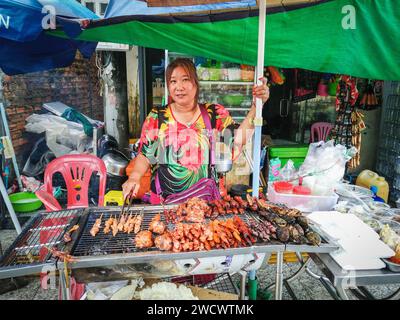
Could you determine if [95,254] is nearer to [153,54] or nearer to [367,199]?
[367,199]

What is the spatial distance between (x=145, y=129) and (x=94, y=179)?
3.13 meters

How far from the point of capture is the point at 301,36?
9.55 ft

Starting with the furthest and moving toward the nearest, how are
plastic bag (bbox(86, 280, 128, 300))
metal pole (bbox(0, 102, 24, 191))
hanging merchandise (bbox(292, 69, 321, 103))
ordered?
hanging merchandise (bbox(292, 69, 321, 103)) → metal pole (bbox(0, 102, 24, 191)) → plastic bag (bbox(86, 280, 128, 300))

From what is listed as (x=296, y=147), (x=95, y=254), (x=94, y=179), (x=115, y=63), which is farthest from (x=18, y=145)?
(x=296, y=147)

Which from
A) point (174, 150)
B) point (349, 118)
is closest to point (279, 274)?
point (174, 150)

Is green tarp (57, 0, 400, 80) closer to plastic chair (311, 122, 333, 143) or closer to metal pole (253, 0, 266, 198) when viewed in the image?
metal pole (253, 0, 266, 198)

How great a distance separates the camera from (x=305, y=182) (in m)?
3.66

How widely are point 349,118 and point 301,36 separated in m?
3.79

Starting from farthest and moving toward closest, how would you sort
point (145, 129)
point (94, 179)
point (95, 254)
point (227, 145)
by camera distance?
point (94, 179), point (227, 145), point (145, 129), point (95, 254)

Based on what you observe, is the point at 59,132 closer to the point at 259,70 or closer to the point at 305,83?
the point at 259,70

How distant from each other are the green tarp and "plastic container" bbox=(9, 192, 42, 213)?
337cm

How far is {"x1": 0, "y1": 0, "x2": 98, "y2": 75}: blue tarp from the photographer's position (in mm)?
2914

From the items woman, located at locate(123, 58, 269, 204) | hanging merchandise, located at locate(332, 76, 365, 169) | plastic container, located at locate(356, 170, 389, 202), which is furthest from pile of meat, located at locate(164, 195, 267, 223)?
hanging merchandise, located at locate(332, 76, 365, 169)

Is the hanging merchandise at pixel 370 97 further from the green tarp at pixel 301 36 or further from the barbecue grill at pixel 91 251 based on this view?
the barbecue grill at pixel 91 251
